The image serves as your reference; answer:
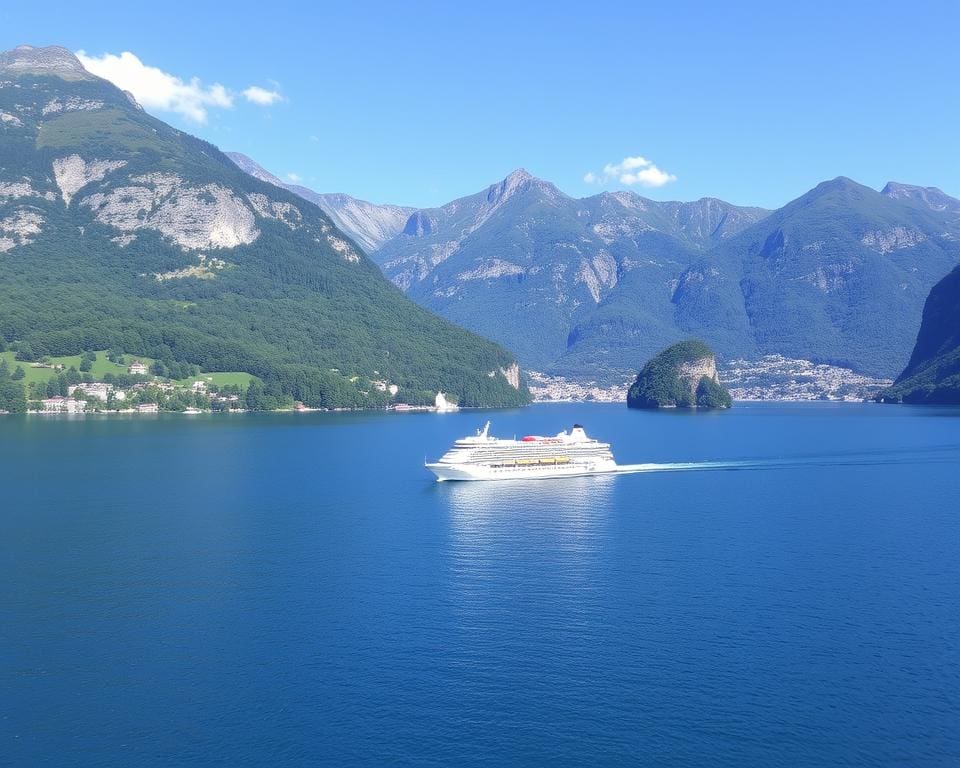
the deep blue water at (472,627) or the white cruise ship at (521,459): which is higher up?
the white cruise ship at (521,459)

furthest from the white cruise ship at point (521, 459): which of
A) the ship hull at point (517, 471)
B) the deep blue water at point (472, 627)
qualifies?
the deep blue water at point (472, 627)

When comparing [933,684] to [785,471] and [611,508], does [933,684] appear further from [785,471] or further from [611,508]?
[785,471]

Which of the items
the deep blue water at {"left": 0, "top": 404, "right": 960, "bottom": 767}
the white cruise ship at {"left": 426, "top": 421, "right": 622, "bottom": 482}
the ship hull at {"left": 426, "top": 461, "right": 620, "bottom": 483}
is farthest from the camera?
the white cruise ship at {"left": 426, "top": 421, "right": 622, "bottom": 482}

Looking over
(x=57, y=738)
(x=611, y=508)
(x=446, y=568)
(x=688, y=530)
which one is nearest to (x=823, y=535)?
(x=688, y=530)

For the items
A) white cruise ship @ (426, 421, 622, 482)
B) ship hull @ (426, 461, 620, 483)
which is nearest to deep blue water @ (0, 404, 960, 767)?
ship hull @ (426, 461, 620, 483)

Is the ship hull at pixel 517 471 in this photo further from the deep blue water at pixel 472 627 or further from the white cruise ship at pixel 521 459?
the deep blue water at pixel 472 627

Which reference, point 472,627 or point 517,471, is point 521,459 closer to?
point 517,471

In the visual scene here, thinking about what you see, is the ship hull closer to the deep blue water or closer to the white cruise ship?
the white cruise ship
